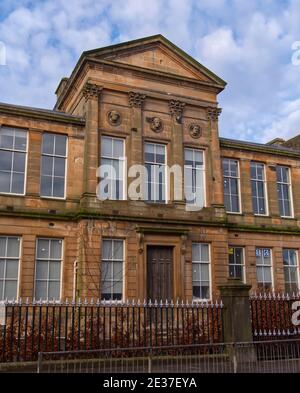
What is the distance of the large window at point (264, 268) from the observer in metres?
21.8

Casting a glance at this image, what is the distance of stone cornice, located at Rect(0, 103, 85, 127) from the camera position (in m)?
17.7

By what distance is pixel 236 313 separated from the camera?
12.8m

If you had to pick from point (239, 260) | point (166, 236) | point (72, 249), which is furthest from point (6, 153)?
point (239, 260)

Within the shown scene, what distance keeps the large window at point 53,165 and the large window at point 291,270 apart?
1237cm

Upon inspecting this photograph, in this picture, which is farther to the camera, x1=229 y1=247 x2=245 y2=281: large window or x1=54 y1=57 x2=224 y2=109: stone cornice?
x1=229 y1=247 x2=245 y2=281: large window

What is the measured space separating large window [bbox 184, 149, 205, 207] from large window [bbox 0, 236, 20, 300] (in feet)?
25.7

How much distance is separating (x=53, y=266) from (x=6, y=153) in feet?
16.6

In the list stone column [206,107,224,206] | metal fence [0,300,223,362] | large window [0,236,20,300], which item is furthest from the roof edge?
large window [0,236,20,300]

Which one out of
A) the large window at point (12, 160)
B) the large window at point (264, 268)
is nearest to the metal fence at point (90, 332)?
the large window at point (12, 160)

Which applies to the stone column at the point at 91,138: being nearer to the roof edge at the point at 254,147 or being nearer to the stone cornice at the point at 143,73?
the stone cornice at the point at 143,73

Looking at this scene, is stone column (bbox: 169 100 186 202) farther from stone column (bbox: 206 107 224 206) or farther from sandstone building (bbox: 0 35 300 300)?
stone column (bbox: 206 107 224 206)

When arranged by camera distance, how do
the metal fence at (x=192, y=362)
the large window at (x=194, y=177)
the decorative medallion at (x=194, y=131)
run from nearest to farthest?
the metal fence at (x=192, y=362) → the large window at (x=194, y=177) → the decorative medallion at (x=194, y=131)
